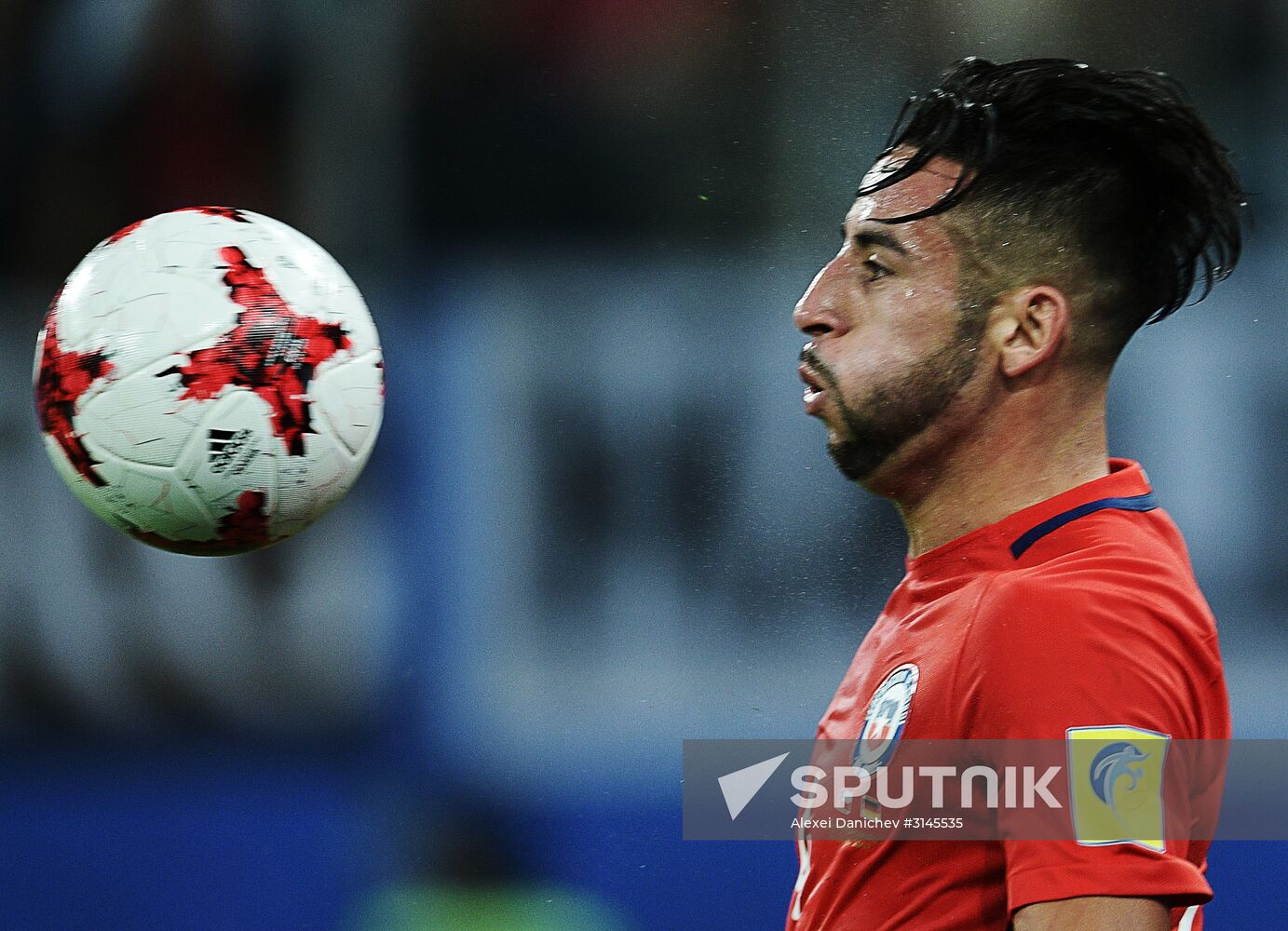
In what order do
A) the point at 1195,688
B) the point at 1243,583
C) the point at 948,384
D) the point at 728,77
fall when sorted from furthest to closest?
the point at 728,77
the point at 1243,583
the point at 948,384
the point at 1195,688

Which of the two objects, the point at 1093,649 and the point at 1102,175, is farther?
the point at 1102,175

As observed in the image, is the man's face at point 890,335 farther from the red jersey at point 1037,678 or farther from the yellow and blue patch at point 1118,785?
the yellow and blue patch at point 1118,785

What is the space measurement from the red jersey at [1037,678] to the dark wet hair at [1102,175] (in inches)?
11.0

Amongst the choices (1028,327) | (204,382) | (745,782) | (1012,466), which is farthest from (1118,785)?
(745,782)

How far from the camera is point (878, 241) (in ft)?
6.83

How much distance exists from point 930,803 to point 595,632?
224 centimetres

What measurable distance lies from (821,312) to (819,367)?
0.08 m

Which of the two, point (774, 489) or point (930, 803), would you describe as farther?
point (774, 489)

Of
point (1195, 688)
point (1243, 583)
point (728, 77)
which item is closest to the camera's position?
point (1195, 688)

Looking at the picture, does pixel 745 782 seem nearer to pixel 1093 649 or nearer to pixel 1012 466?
pixel 1012 466

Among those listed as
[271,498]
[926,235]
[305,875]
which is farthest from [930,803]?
[305,875]

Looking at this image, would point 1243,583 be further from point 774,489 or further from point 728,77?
point 728,77

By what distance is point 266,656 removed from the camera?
3881 mm

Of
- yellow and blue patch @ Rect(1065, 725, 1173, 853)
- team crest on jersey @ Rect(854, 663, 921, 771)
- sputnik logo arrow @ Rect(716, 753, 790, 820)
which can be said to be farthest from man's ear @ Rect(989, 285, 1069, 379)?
sputnik logo arrow @ Rect(716, 753, 790, 820)
